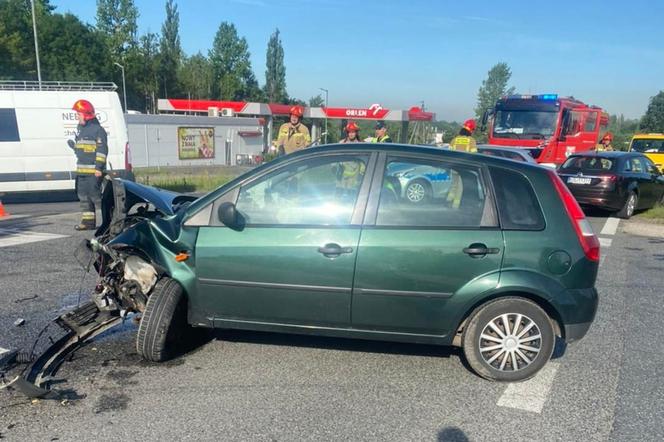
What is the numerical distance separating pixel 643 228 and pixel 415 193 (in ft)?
30.1

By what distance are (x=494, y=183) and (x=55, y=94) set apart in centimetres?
1189

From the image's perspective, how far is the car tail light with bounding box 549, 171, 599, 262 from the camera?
3.60 meters

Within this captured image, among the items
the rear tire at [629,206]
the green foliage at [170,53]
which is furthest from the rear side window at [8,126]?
the green foliage at [170,53]

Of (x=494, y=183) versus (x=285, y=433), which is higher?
Result: (x=494, y=183)

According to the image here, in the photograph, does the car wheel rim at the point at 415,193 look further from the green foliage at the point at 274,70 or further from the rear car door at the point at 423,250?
the green foliage at the point at 274,70

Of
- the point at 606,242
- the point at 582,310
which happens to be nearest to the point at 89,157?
the point at 582,310

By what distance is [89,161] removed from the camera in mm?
8391

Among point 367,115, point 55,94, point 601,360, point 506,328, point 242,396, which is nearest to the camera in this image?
point 242,396

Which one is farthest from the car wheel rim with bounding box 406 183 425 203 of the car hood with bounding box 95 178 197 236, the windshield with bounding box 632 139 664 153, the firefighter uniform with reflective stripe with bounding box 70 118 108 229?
the windshield with bounding box 632 139 664 153

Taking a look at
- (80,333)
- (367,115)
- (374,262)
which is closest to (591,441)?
(374,262)

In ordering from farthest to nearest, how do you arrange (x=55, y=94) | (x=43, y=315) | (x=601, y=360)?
(x=55, y=94) → (x=43, y=315) → (x=601, y=360)

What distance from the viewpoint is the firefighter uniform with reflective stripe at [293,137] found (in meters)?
Result: 9.02

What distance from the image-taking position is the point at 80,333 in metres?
3.80

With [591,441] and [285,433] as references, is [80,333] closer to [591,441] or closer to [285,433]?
[285,433]
